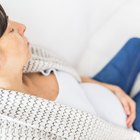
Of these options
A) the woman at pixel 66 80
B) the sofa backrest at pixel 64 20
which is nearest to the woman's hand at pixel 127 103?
the woman at pixel 66 80

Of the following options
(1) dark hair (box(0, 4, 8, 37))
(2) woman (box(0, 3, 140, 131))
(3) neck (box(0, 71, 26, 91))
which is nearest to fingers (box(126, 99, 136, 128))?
(2) woman (box(0, 3, 140, 131))

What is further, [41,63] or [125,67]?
[125,67]

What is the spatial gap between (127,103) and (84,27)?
0.39 meters

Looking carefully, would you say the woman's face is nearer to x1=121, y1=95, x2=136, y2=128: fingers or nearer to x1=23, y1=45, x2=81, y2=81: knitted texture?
x1=23, y1=45, x2=81, y2=81: knitted texture

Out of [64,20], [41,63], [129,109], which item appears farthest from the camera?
[64,20]

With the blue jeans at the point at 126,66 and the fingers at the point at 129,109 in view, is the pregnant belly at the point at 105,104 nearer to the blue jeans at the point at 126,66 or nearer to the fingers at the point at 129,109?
the fingers at the point at 129,109

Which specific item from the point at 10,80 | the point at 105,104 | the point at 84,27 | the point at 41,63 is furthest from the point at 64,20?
the point at 10,80

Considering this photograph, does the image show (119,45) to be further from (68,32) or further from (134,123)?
(134,123)

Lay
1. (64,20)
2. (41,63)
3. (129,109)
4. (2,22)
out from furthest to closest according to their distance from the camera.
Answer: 1. (64,20)
2. (129,109)
3. (41,63)
4. (2,22)

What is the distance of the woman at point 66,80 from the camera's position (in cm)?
101

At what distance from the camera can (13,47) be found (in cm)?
102

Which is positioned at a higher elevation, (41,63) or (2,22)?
(2,22)

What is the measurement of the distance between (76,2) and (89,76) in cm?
34

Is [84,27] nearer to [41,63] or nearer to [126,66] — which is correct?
[126,66]
